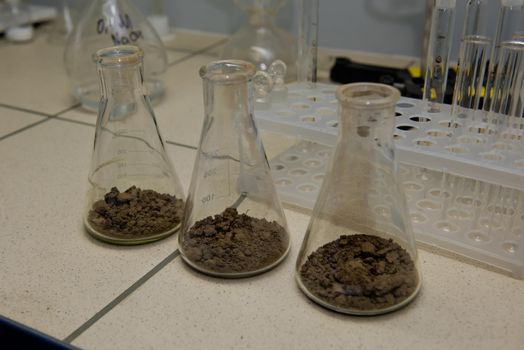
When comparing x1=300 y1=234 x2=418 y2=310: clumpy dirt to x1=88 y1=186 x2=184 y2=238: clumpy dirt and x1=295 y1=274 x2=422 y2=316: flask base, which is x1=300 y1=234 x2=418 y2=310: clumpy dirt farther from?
Result: x1=88 y1=186 x2=184 y2=238: clumpy dirt

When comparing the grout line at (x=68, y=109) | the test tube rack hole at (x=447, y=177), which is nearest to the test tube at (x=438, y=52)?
the test tube rack hole at (x=447, y=177)

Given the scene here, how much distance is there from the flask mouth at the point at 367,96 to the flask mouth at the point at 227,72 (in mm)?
94

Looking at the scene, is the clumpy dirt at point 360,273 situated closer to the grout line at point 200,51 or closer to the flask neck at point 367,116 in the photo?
the flask neck at point 367,116

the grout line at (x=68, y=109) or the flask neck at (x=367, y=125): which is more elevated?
the flask neck at (x=367, y=125)

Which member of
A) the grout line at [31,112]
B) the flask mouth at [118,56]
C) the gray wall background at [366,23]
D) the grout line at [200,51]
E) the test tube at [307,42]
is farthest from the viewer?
the grout line at [200,51]

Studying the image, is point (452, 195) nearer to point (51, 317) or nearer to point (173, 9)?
point (51, 317)

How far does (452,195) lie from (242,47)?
51 centimetres

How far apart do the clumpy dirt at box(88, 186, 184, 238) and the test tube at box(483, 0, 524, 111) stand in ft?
1.24

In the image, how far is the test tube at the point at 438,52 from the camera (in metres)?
0.69

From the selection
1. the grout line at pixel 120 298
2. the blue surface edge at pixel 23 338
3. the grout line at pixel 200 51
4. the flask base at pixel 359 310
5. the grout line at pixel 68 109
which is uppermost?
the grout line at pixel 200 51

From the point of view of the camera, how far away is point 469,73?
26.2 inches

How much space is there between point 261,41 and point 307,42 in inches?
7.7

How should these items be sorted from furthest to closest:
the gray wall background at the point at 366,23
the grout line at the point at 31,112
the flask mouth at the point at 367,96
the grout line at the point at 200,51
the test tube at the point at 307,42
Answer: the grout line at the point at 200,51
the gray wall background at the point at 366,23
the grout line at the point at 31,112
the test tube at the point at 307,42
the flask mouth at the point at 367,96

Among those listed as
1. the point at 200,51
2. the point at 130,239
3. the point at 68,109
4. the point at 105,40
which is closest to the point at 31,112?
the point at 68,109
